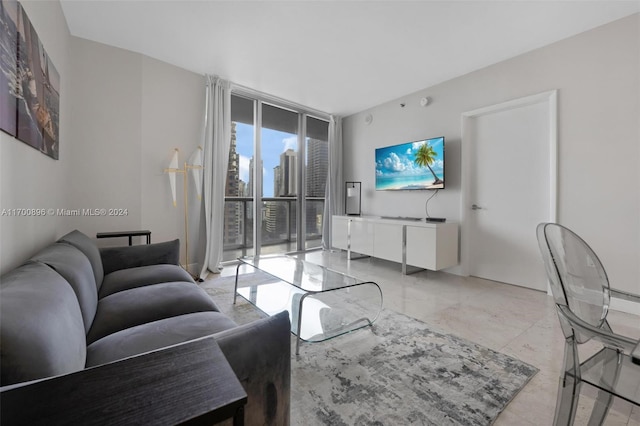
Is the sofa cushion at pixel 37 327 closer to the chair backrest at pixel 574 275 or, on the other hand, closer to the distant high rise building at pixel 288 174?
the chair backrest at pixel 574 275

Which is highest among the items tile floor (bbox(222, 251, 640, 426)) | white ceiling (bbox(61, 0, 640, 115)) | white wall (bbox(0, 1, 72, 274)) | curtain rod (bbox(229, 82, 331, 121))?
curtain rod (bbox(229, 82, 331, 121))

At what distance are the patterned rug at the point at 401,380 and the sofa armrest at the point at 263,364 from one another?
0.49 metres

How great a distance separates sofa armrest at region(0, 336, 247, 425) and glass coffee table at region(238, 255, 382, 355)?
1.12 m

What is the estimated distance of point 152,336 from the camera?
1.11 meters

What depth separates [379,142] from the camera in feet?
14.9

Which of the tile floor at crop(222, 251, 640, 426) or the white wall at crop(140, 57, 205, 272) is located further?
the white wall at crop(140, 57, 205, 272)

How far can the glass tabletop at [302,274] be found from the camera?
193 cm

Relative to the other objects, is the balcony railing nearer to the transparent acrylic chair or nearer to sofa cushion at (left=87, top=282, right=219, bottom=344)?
sofa cushion at (left=87, top=282, right=219, bottom=344)

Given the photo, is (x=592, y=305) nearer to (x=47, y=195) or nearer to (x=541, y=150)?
(x=541, y=150)

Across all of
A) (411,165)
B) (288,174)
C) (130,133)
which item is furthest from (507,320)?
(130,133)

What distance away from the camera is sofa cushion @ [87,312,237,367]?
101cm

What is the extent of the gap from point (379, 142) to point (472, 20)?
2227 mm

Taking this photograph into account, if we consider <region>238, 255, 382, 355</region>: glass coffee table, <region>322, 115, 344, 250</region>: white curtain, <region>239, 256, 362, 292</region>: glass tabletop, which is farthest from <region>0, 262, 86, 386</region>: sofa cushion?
<region>322, 115, 344, 250</region>: white curtain

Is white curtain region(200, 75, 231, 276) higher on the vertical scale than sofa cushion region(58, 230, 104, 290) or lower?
higher
